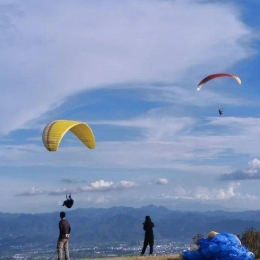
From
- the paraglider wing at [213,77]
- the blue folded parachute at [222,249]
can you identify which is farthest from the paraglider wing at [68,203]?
the paraglider wing at [213,77]

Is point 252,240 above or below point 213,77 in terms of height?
below

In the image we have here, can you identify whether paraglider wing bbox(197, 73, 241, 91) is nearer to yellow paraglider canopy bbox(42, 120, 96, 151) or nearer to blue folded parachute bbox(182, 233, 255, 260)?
yellow paraglider canopy bbox(42, 120, 96, 151)

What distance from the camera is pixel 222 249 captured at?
20.0 m

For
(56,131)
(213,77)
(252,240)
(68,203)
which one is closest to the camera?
(68,203)

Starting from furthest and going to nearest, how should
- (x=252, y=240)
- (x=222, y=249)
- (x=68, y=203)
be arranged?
(x=252, y=240) < (x=68, y=203) < (x=222, y=249)

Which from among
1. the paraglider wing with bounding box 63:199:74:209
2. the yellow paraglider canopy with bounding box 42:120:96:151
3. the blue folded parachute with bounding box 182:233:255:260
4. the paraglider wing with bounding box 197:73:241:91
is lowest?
the blue folded parachute with bounding box 182:233:255:260

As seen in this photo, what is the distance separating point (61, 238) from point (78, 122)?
578 centimetres

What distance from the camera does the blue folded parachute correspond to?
65.5ft

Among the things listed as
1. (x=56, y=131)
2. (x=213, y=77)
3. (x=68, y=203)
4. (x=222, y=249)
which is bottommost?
(x=222, y=249)

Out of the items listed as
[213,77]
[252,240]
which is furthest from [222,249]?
[213,77]

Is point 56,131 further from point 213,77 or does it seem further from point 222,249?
point 213,77

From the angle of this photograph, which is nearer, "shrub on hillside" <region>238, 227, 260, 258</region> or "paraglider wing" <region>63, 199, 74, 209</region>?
"paraglider wing" <region>63, 199, 74, 209</region>

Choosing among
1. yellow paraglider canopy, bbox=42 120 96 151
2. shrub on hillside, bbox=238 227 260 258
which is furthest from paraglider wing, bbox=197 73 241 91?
shrub on hillside, bbox=238 227 260 258

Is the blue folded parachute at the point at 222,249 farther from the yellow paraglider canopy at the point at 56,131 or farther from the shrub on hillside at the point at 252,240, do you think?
the yellow paraglider canopy at the point at 56,131
